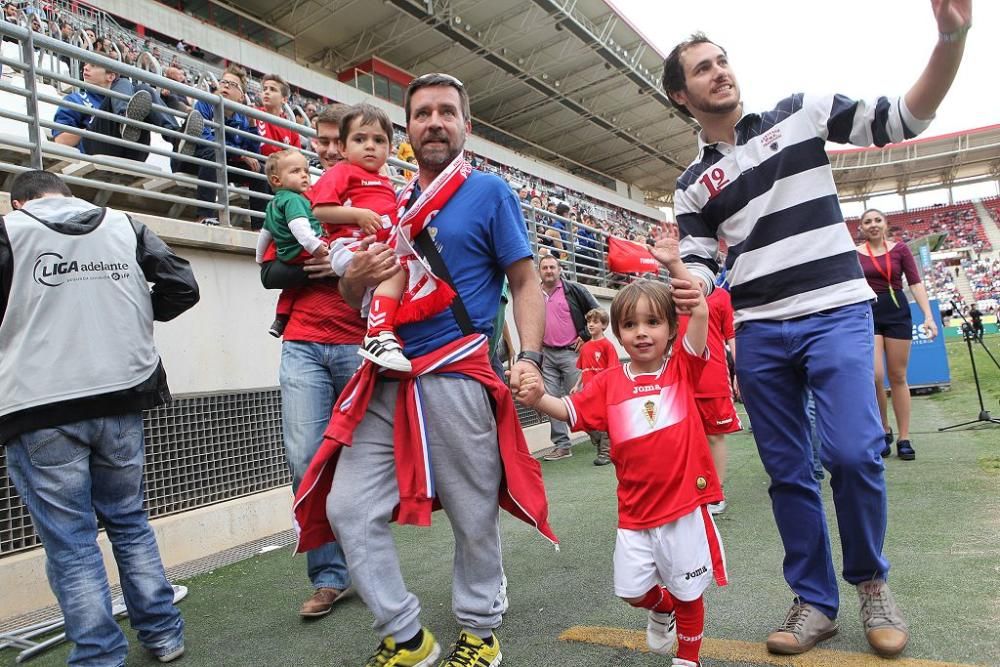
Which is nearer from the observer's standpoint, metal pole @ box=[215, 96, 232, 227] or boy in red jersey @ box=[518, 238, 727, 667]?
boy in red jersey @ box=[518, 238, 727, 667]

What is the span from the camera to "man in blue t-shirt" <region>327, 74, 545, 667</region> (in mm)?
2152

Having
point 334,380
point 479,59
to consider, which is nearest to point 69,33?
point 334,380

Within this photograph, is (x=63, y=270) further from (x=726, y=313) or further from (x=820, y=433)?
(x=726, y=313)

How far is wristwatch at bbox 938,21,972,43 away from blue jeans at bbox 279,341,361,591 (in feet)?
8.17

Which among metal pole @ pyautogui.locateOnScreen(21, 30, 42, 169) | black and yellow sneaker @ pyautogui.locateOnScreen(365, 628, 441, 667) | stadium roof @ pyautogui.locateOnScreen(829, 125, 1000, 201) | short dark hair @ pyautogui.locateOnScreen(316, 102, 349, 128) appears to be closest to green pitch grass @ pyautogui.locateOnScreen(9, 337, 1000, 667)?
black and yellow sneaker @ pyautogui.locateOnScreen(365, 628, 441, 667)

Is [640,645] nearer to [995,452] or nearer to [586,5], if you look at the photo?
[995,452]

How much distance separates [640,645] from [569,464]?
462cm

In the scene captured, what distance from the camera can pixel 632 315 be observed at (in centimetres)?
234

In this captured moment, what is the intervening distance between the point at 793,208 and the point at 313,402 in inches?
84.9

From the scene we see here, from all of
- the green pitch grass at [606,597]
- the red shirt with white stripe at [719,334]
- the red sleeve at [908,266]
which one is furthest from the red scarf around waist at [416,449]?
→ the red sleeve at [908,266]

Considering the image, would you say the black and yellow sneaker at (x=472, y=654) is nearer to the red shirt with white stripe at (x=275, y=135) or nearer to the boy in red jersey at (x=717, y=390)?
the boy in red jersey at (x=717, y=390)

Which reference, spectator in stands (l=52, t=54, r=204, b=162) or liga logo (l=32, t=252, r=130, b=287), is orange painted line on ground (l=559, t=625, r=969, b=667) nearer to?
liga logo (l=32, t=252, r=130, b=287)

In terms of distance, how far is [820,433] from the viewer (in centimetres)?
233

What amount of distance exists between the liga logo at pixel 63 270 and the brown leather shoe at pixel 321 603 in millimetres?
1614
